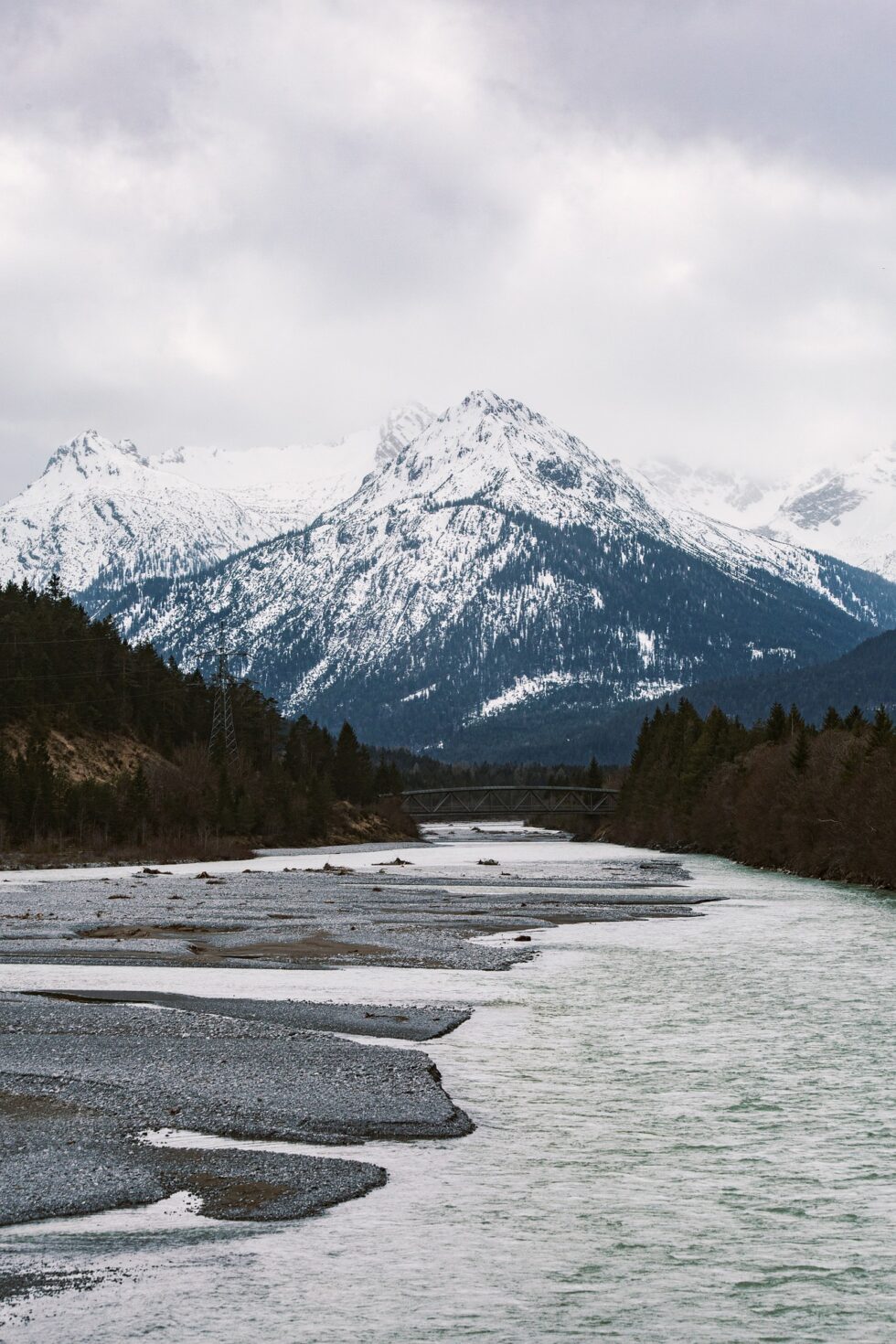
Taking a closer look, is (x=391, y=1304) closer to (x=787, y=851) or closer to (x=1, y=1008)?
(x=1, y=1008)

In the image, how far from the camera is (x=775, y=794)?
114 m

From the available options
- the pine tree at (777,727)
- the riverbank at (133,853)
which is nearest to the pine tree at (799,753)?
the pine tree at (777,727)

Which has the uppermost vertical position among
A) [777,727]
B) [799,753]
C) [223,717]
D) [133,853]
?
[223,717]

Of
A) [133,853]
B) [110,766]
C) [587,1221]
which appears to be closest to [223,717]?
[110,766]

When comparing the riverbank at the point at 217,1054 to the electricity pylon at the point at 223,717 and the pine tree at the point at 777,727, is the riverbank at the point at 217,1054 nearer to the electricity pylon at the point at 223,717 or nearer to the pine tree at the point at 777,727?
the pine tree at the point at 777,727

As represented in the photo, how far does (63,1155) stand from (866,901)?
61342mm

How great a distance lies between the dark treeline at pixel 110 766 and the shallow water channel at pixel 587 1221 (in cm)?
10710

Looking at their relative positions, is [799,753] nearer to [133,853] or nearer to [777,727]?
[777,727]

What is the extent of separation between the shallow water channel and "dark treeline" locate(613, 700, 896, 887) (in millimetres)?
59300

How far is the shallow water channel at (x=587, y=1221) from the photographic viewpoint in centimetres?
1391

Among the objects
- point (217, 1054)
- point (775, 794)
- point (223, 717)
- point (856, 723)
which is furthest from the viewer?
point (223, 717)

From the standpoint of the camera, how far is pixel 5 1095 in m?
22.9

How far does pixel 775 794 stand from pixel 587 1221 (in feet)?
330

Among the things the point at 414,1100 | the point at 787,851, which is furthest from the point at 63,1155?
the point at 787,851
